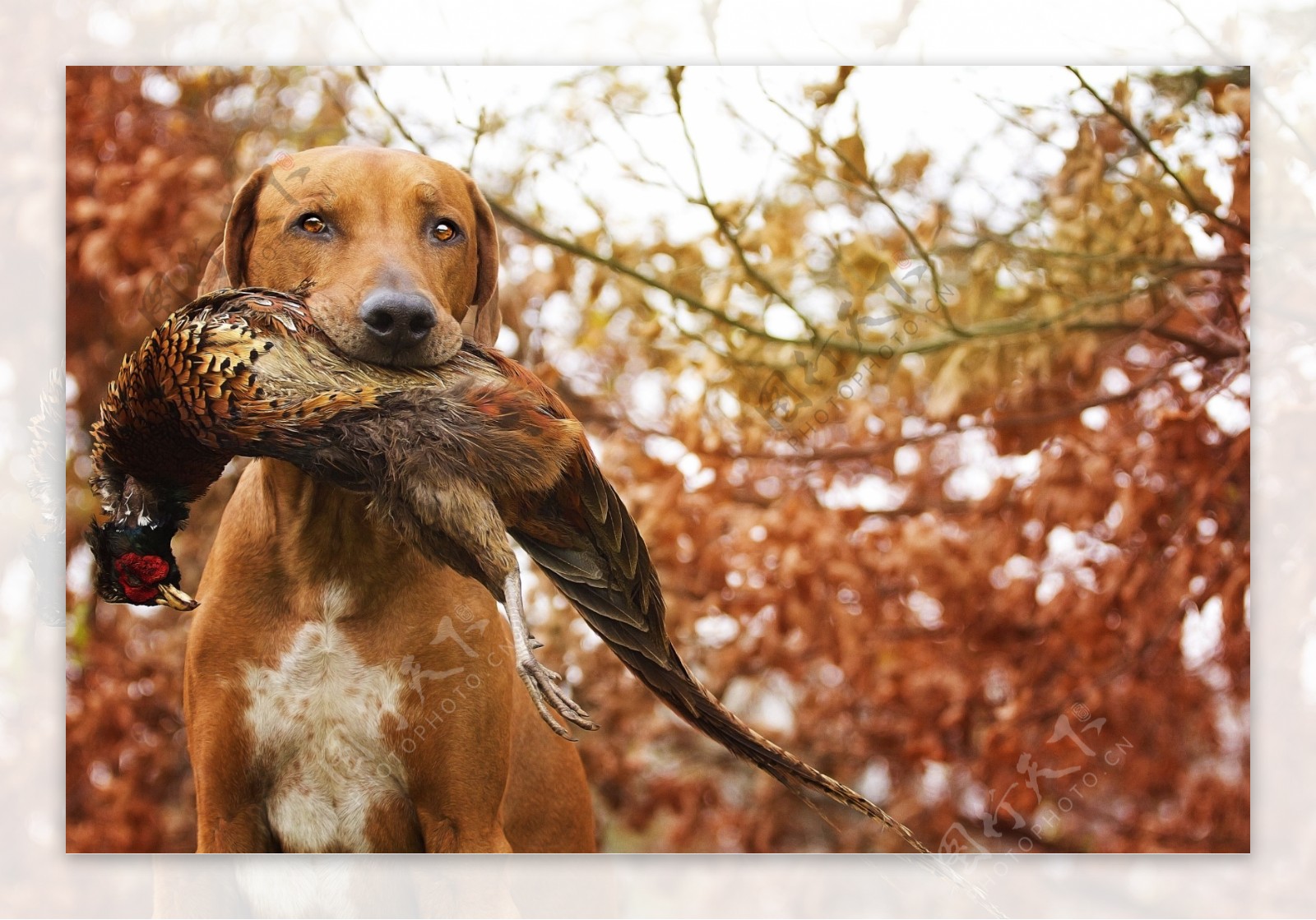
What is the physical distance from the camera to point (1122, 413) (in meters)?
2.45

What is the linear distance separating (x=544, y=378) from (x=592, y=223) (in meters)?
0.31

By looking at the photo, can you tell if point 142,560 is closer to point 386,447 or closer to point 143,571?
point 143,571

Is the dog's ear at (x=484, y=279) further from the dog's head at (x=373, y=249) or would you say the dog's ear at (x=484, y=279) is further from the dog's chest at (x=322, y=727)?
the dog's chest at (x=322, y=727)

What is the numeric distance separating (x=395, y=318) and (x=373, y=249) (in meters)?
0.16

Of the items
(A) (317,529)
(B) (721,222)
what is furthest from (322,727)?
(B) (721,222)

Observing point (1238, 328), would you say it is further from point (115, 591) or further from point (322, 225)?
point (115, 591)

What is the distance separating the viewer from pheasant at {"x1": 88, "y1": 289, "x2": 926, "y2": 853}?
68.3 inches

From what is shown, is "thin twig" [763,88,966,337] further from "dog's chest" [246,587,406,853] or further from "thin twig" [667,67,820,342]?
"dog's chest" [246,587,406,853]

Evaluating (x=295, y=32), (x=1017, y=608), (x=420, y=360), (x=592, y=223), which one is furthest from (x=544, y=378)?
(x=1017, y=608)

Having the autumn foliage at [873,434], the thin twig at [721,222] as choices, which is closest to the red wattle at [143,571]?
the autumn foliage at [873,434]

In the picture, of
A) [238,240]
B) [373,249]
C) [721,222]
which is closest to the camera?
[373,249]

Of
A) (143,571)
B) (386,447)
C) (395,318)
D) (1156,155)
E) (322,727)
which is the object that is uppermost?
(1156,155)

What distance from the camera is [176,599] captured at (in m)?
1.95

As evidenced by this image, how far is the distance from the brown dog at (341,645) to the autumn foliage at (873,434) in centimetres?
36
